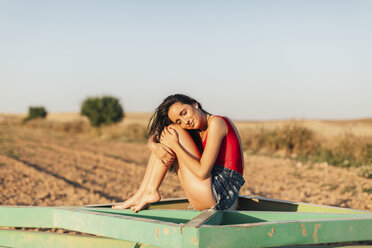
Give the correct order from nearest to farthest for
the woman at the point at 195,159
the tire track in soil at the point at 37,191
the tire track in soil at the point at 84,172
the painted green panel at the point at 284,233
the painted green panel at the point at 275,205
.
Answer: the painted green panel at the point at 284,233, the woman at the point at 195,159, the painted green panel at the point at 275,205, the tire track in soil at the point at 37,191, the tire track in soil at the point at 84,172

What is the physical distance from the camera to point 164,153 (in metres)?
3.27

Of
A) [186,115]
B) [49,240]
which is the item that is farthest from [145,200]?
[49,240]

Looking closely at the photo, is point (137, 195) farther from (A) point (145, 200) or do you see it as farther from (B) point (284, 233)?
(B) point (284, 233)

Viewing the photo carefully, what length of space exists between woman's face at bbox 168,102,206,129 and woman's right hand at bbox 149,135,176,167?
0.26 metres

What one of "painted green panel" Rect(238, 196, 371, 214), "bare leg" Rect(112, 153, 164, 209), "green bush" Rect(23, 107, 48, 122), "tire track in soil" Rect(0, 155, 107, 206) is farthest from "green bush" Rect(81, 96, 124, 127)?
"bare leg" Rect(112, 153, 164, 209)

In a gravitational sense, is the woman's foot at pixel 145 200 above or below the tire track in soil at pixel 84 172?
above

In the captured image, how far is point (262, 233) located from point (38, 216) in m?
1.85

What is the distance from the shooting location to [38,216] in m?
3.10

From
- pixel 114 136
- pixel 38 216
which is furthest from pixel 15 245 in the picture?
pixel 114 136

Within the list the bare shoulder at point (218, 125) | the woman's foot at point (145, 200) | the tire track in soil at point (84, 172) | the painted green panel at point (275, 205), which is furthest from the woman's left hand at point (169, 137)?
the tire track in soil at point (84, 172)

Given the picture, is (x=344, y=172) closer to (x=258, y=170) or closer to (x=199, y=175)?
(x=258, y=170)

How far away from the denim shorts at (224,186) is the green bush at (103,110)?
2304 cm

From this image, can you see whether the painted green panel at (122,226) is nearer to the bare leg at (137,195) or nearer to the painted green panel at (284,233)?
the painted green panel at (284,233)

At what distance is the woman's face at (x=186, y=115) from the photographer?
10.9 feet
